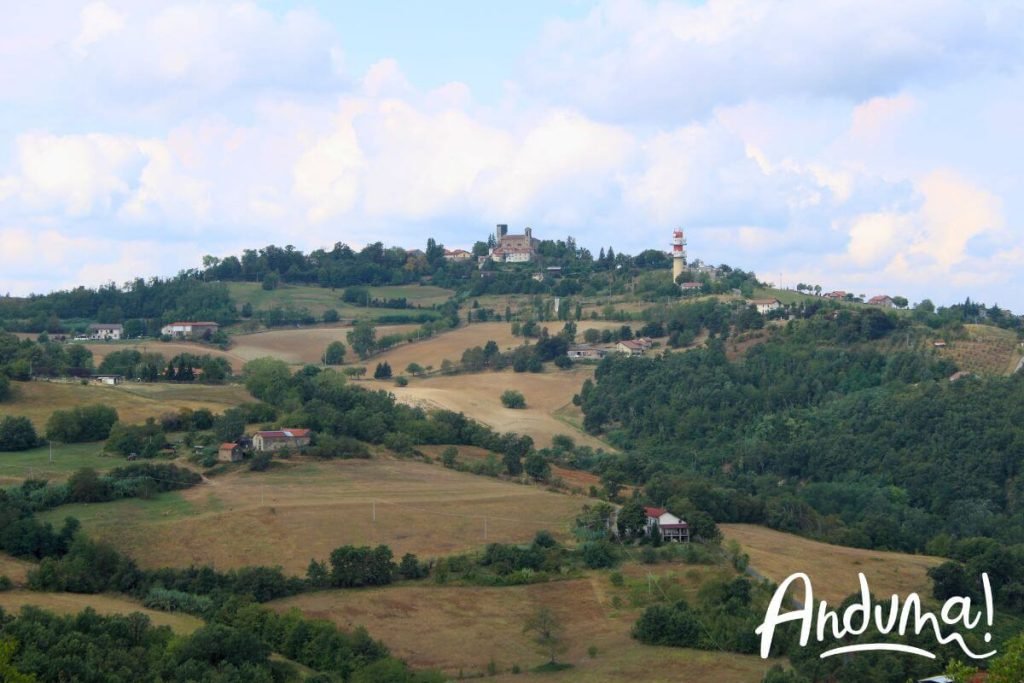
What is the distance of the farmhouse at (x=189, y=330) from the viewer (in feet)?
402

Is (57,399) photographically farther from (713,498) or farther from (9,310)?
(9,310)

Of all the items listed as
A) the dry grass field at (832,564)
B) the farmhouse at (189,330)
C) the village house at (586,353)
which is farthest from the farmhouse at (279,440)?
the farmhouse at (189,330)

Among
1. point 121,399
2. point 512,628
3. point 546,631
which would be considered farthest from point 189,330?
point 546,631

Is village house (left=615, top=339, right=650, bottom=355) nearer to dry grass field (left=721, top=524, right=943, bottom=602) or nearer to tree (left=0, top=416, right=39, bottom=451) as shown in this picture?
dry grass field (left=721, top=524, right=943, bottom=602)

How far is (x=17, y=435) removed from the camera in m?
64.6

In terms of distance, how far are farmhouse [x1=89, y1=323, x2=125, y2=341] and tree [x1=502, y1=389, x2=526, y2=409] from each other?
4026cm

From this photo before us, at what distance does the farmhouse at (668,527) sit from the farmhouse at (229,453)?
20.2 metres

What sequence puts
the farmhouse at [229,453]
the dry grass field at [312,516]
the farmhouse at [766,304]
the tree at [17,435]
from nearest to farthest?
the dry grass field at [312,516] < the tree at [17,435] < the farmhouse at [229,453] < the farmhouse at [766,304]

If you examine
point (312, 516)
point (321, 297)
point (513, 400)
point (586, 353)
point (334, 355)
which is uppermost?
point (321, 297)

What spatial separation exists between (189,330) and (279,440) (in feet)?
190

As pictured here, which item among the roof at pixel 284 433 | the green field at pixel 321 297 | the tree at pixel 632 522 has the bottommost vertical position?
the tree at pixel 632 522

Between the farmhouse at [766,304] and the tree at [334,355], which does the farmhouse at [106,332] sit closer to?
the tree at [334,355]

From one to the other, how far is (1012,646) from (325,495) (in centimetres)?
3568

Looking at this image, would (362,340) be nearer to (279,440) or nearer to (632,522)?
(279,440)
